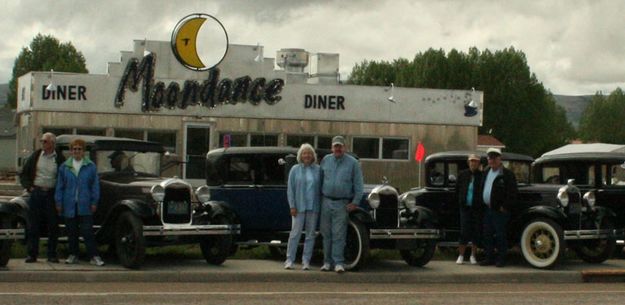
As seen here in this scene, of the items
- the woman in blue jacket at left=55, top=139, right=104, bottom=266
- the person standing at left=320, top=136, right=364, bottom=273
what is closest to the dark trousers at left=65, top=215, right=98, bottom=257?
the woman in blue jacket at left=55, top=139, right=104, bottom=266

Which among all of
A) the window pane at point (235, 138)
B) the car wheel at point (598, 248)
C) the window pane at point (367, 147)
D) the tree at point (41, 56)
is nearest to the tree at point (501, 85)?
the tree at point (41, 56)

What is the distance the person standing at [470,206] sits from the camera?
17.5 m

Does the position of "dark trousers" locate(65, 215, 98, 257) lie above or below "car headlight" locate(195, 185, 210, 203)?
below

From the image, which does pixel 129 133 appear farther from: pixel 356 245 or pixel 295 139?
pixel 356 245

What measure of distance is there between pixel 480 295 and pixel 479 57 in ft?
257

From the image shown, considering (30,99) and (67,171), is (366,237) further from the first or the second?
(30,99)

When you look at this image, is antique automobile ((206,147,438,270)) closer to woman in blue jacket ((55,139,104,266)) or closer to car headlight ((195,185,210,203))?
car headlight ((195,185,210,203))

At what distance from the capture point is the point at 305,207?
16.1 meters

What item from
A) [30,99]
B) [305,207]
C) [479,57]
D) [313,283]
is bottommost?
[313,283]

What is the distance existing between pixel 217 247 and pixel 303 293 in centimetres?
321

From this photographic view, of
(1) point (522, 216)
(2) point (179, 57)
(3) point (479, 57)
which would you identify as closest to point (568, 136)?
(3) point (479, 57)

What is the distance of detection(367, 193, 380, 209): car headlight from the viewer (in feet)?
55.0

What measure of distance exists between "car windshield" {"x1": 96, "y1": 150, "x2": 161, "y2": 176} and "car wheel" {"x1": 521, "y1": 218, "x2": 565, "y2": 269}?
5.63m

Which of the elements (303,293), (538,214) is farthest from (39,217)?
(538,214)
